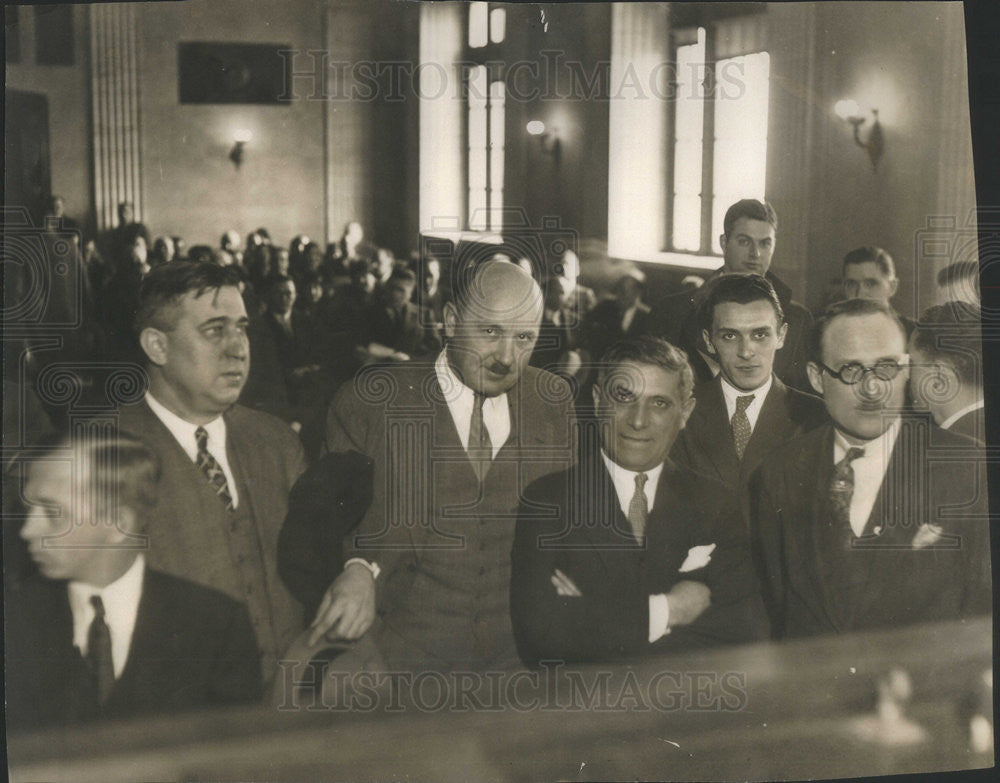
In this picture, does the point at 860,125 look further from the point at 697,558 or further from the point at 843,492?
the point at 697,558

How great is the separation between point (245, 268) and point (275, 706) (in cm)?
173

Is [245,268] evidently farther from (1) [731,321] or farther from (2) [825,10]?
(2) [825,10]

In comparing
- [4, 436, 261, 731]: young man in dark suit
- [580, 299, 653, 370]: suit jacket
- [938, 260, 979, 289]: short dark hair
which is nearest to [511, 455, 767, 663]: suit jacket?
[580, 299, 653, 370]: suit jacket

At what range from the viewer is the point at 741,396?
14.9 feet

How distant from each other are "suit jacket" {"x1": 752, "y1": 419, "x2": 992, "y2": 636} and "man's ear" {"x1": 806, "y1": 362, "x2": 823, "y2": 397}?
169 mm

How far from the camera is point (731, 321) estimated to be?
177 inches

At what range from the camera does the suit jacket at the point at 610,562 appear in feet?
14.6

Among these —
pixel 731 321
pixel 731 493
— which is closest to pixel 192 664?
pixel 731 493

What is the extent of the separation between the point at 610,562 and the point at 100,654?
204cm

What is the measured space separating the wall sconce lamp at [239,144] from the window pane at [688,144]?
1.68 metres

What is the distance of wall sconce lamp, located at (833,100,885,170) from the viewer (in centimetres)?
450

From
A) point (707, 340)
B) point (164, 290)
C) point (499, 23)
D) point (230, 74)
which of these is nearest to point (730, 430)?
point (707, 340)

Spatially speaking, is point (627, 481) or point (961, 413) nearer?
point (627, 481)

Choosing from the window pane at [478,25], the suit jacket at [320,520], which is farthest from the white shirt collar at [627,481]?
the window pane at [478,25]
